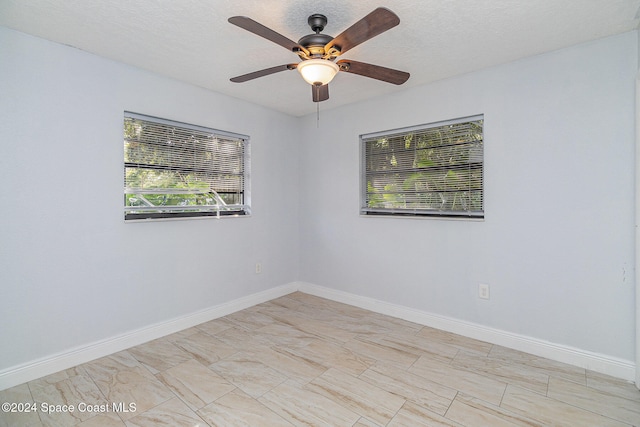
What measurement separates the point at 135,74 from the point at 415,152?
265 cm

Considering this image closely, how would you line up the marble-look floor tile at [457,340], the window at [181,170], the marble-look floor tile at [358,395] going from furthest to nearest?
the window at [181,170] < the marble-look floor tile at [457,340] < the marble-look floor tile at [358,395]

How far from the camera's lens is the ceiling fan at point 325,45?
5.07 ft

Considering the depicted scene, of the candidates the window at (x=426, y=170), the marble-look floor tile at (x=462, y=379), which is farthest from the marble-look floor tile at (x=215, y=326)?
the window at (x=426, y=170)

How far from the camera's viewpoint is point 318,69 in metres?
1.87

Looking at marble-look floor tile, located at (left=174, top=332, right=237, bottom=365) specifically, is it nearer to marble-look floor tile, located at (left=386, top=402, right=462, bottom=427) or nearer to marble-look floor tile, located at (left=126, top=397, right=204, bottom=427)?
marble-look floor tile, located at (left=126, top=397, right=204, bottom=427)

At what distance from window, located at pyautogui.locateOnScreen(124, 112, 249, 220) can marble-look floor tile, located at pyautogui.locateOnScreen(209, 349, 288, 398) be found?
1445mm

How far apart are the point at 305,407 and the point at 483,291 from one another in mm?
1823

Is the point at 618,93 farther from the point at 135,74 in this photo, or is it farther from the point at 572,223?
the point at 135,74

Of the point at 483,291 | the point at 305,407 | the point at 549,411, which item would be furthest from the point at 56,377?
the point at 483,291

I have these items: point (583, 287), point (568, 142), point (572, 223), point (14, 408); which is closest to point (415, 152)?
point (568, 142)

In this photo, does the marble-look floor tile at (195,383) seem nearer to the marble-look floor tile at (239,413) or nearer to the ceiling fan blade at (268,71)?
the marble-look floor tile at (239,413)

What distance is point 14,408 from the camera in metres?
1.89

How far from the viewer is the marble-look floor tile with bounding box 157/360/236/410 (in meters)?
2.00

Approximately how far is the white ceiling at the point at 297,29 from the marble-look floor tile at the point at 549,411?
238cm
